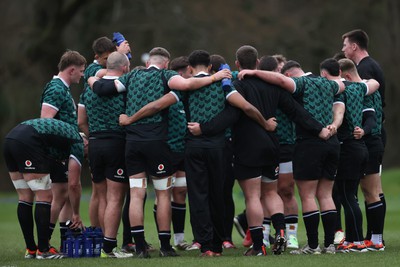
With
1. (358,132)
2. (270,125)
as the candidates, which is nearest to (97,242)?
(270,125)

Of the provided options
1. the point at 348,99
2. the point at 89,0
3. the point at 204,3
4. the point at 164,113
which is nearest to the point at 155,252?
the point at 164,113

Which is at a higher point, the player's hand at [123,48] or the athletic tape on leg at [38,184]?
the player's hand at [123,48]

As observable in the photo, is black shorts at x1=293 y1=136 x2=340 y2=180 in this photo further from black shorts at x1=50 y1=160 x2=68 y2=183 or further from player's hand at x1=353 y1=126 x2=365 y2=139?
black shorts at x1=50 y1=160 x2=68 y2=183

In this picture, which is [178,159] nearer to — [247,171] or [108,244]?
[247,171]

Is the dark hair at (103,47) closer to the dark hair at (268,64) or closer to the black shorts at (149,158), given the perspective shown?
the black shorts at (149,158)

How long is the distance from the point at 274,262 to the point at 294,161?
154 centimetres

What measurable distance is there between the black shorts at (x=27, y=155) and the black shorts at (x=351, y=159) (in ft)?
11.4

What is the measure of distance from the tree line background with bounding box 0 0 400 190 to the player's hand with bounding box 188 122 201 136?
64.3 feet

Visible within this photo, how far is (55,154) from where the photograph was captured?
11.1 meters

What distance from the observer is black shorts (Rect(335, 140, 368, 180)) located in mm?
10977

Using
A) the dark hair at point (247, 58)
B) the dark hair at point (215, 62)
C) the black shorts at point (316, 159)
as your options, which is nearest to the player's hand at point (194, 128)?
the dark hair at point (247, 58)

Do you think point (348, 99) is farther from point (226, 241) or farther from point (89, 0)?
point (89, 0)

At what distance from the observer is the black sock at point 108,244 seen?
1070 cm

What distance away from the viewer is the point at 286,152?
11.8 metres
